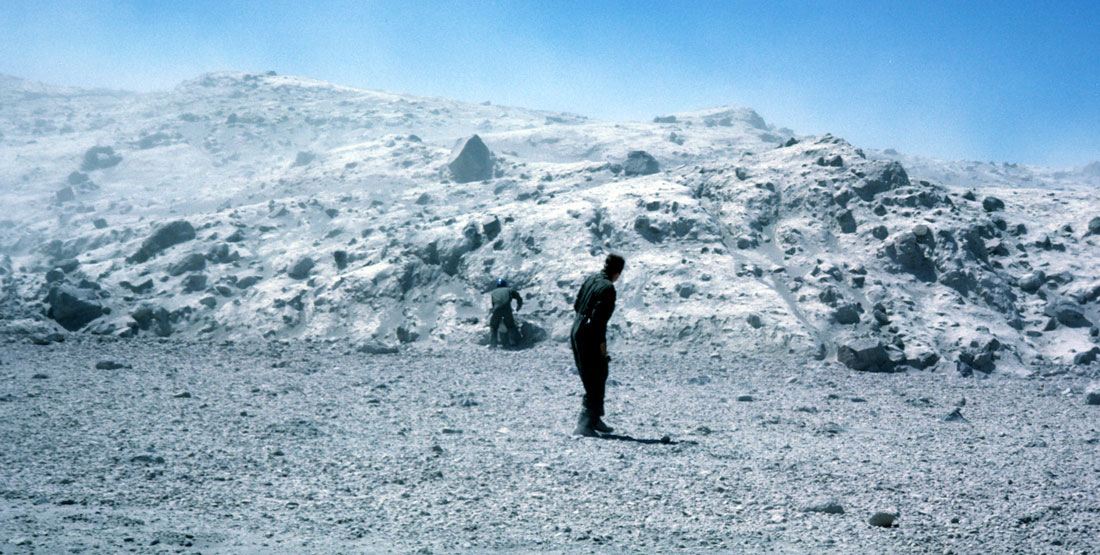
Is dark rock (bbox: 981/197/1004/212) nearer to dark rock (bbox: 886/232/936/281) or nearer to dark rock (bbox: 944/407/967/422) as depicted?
dark rock (bbox: 886/232/936/281)

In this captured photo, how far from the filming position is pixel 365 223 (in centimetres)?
2248

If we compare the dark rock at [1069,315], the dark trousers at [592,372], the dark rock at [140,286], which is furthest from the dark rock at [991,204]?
the dark rock at [140,286]

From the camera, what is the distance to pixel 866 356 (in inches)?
479

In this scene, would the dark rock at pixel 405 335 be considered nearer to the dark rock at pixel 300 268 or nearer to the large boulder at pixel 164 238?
the dark rock at pixel 300 268

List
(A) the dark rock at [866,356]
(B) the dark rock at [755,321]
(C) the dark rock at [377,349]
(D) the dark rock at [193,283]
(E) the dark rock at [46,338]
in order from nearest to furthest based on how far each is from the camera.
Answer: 1. (A) the dark rock at [866,356]
2. (E) the dark rock at [46,338]
3. (C) the dark rock at [377,349]
4. (B) the dark rock at [755,321]
5. (D) the dark rock at [193,283]

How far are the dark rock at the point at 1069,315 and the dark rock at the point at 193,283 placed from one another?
19.6 meters

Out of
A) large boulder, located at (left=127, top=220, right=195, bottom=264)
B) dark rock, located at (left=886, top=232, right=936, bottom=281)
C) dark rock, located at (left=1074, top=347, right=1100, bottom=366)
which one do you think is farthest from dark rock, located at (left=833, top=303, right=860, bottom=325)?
large boulder, located at (left=127, top=220, right=195, bottom=264)

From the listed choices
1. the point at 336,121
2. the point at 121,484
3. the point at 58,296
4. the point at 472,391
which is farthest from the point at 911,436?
the point at 336,121

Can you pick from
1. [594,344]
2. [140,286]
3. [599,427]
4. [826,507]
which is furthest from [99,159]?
[826,507]

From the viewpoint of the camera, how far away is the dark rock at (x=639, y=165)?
22.3 metres

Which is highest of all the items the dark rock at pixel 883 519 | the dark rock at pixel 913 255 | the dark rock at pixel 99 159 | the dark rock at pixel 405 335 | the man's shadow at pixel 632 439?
the dark rock at pixel 99 159

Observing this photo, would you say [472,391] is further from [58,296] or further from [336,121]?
[336,121]

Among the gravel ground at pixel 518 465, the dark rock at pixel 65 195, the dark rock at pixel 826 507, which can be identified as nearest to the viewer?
the gravel ground at pixel 518 465

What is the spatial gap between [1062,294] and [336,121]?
147ft
